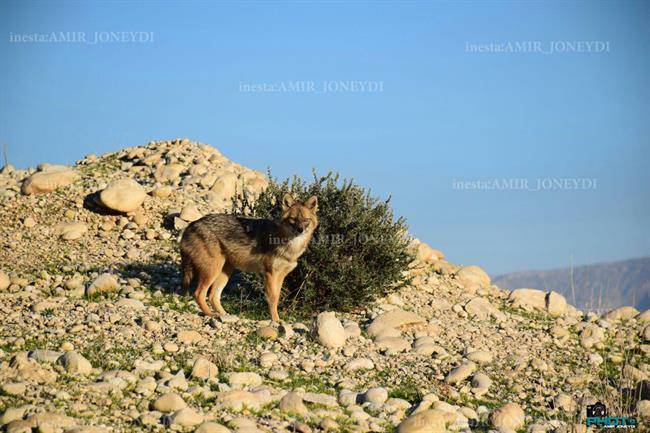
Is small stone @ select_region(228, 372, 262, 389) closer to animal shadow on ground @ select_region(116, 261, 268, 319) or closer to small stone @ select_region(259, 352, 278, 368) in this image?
small stone @ select_region(259, 352, 278, 368)

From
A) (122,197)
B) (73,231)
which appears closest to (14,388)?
(73,231)

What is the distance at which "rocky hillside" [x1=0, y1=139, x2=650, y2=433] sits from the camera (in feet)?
23.1

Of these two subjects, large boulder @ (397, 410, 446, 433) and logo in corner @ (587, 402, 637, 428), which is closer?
large boulder @ (397, 410, 446, 433)

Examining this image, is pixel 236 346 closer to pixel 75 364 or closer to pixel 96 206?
pixel 75 364

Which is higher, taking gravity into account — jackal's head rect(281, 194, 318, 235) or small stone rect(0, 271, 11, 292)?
jackal's head rect(281, 194, 318, 235)

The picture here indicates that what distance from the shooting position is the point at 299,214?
417 inches

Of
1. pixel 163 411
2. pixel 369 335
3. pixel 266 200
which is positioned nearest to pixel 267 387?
pixel 163 411

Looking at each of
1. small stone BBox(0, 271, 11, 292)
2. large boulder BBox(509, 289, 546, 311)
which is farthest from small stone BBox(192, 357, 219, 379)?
large boulder BBox(509, 289, 546, 311)

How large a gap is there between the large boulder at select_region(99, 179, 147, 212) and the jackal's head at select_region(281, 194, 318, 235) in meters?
5.94

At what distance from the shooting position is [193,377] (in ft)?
26.3

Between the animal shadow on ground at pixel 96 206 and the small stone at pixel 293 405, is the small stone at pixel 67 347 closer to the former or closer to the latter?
the small stone at pixel 293 405

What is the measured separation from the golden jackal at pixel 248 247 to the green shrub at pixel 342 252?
85cm

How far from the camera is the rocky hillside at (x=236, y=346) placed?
23.1 ft

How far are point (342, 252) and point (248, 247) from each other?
2.07m
